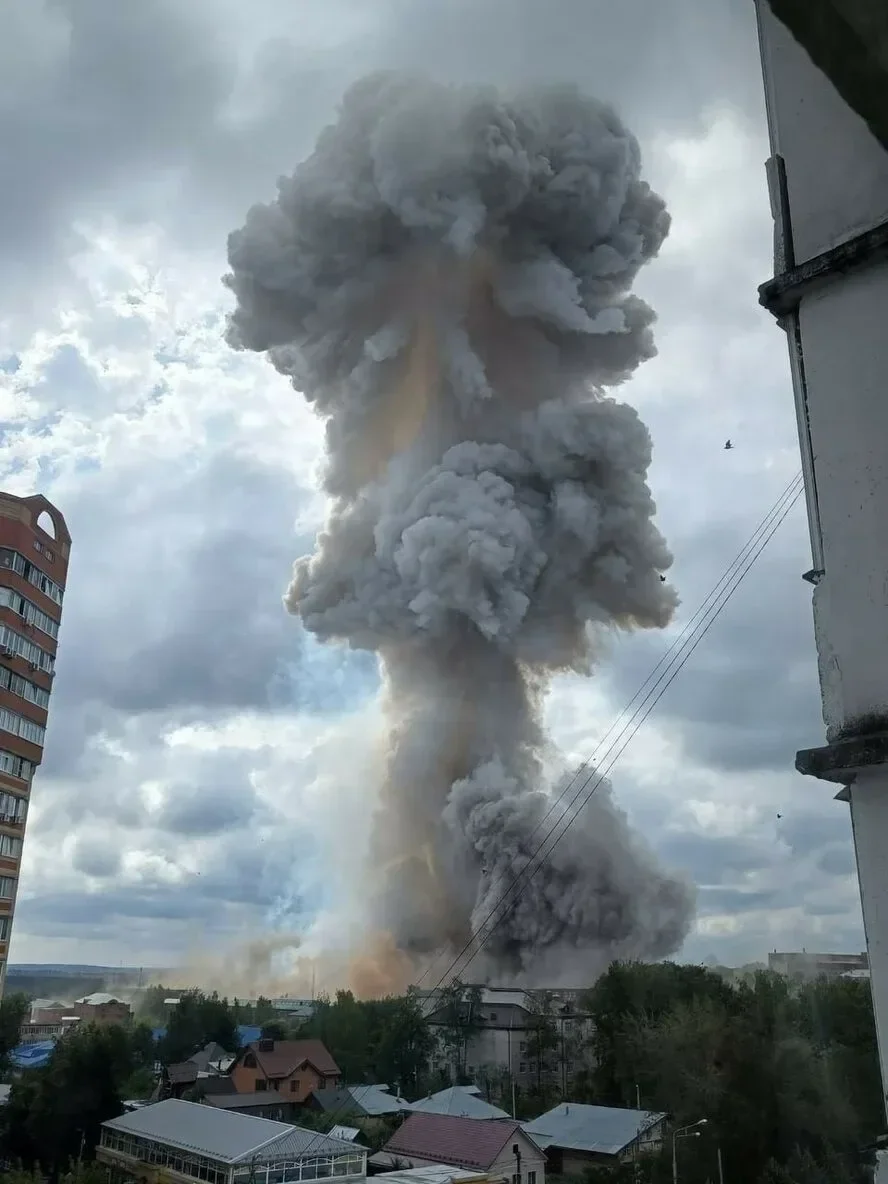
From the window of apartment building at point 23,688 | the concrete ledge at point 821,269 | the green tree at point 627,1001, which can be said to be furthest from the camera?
the green tree at point 627,1001

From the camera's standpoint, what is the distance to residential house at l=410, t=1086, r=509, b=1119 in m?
25.4

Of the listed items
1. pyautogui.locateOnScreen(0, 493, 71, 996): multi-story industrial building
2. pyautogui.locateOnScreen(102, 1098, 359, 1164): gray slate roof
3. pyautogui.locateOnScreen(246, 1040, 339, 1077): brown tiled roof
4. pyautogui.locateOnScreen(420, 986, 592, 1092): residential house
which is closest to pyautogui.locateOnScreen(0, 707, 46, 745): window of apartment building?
pyautogui.locateOnScreen(0, 493, 71, 996): multi-story industrial building

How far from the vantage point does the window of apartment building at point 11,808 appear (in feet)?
81.9

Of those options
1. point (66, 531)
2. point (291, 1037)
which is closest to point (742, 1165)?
point (291, 1037)

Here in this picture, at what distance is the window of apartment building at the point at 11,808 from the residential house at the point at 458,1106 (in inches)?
518

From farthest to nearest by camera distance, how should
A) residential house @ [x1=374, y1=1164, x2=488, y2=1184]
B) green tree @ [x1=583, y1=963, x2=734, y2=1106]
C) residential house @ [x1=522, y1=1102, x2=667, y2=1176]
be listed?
1. green tree @ [x1=583, y1=963, x2=734, y2=1106]
2. residential house @ [x1=522, y1=1102, x2=667, y2=1176]
3. residential house @ [x1=374, y1=1164, x2=488, y2=1184]

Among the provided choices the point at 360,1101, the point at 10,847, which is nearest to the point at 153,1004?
the point at 360,1101

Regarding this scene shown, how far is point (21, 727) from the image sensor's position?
25906 millimetres

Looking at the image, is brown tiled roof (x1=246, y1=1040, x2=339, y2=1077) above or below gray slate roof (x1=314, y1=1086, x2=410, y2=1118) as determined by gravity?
above

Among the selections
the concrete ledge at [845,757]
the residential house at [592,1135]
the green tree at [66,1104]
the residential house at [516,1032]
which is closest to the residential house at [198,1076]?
the green tree at [66,1104]

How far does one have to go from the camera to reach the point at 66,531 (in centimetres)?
2880

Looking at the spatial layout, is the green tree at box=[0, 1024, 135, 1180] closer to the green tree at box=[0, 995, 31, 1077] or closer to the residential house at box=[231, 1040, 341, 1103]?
the residential house at box=[231, 1040, 341, 1103]

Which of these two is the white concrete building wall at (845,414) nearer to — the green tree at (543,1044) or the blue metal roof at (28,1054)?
the green tree at (543,1044)

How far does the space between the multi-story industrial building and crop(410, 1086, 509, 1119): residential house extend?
12019 mm
